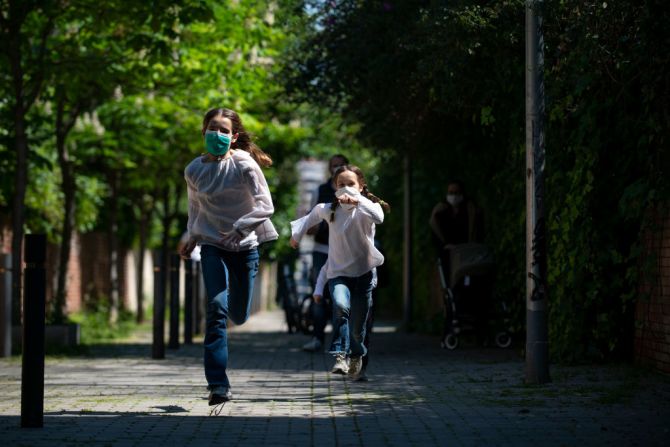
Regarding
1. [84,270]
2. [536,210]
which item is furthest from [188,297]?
[84,270]

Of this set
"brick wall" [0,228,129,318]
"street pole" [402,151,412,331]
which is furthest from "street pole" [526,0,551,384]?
"brick wall" [0,228,129,318]

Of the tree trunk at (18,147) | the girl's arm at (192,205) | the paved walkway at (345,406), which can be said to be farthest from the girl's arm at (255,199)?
the tree trunk at (18,147)

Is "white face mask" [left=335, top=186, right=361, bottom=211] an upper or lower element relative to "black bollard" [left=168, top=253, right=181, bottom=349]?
upper

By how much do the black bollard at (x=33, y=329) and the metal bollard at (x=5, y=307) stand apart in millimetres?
6318

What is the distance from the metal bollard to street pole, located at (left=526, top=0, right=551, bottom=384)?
5839 millimetres

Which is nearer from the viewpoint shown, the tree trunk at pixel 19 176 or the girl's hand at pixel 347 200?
the girl's hand at pixel 347 200

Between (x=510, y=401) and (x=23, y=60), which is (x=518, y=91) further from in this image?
(x=23, y=60)

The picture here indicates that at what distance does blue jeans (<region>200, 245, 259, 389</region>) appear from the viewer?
752 centimetres

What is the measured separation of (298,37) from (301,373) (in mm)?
6316

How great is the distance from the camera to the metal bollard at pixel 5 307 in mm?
12641

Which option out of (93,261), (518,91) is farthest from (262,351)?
(93,261)

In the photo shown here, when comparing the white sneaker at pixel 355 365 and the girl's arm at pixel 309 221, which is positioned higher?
the girl's arm at pixel 309 221

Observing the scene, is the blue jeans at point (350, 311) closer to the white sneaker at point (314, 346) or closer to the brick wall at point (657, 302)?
the brick wall at point (657, 302)

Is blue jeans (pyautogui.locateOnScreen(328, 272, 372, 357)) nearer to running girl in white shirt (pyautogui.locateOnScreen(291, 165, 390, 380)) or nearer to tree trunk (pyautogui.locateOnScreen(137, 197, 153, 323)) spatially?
running girl in white shirt (pyautogui.locateOnScreen(291, 165, 390, 380))
